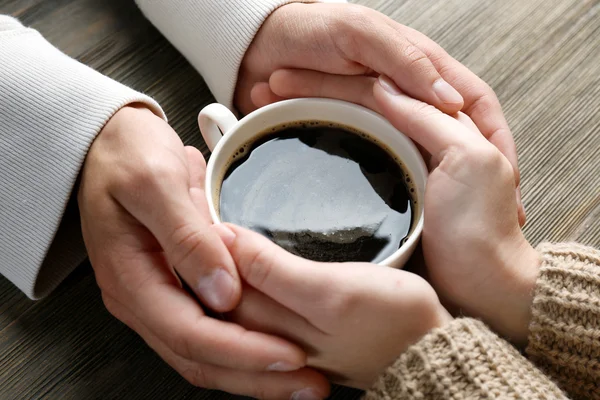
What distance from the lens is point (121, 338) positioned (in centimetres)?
66

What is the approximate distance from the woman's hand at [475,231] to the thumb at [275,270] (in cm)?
13

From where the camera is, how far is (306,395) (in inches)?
21.3

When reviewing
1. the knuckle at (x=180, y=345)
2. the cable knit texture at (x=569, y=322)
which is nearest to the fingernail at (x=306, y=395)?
the knuckle at (x=180, y=345)

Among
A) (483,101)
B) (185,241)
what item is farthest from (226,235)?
(483,101)

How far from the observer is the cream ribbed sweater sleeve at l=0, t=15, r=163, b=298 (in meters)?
0.61

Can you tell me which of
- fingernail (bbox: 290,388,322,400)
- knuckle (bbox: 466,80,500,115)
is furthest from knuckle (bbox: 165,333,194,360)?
knuckle (bbox: 466,80,500,115)

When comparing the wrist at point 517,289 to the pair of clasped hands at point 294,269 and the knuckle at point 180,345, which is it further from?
the knuckle at point 180,345

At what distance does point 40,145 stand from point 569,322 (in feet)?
1.90

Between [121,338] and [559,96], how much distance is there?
684mm

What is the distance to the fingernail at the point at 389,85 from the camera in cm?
65

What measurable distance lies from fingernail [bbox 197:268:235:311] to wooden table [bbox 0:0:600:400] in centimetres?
16

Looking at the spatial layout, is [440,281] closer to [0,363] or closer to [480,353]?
[480,353]

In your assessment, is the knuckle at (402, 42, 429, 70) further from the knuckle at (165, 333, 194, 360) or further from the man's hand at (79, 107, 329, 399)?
the knuckle at (165, 333, 194, 360)

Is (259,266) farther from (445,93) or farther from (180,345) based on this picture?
(445,93)
